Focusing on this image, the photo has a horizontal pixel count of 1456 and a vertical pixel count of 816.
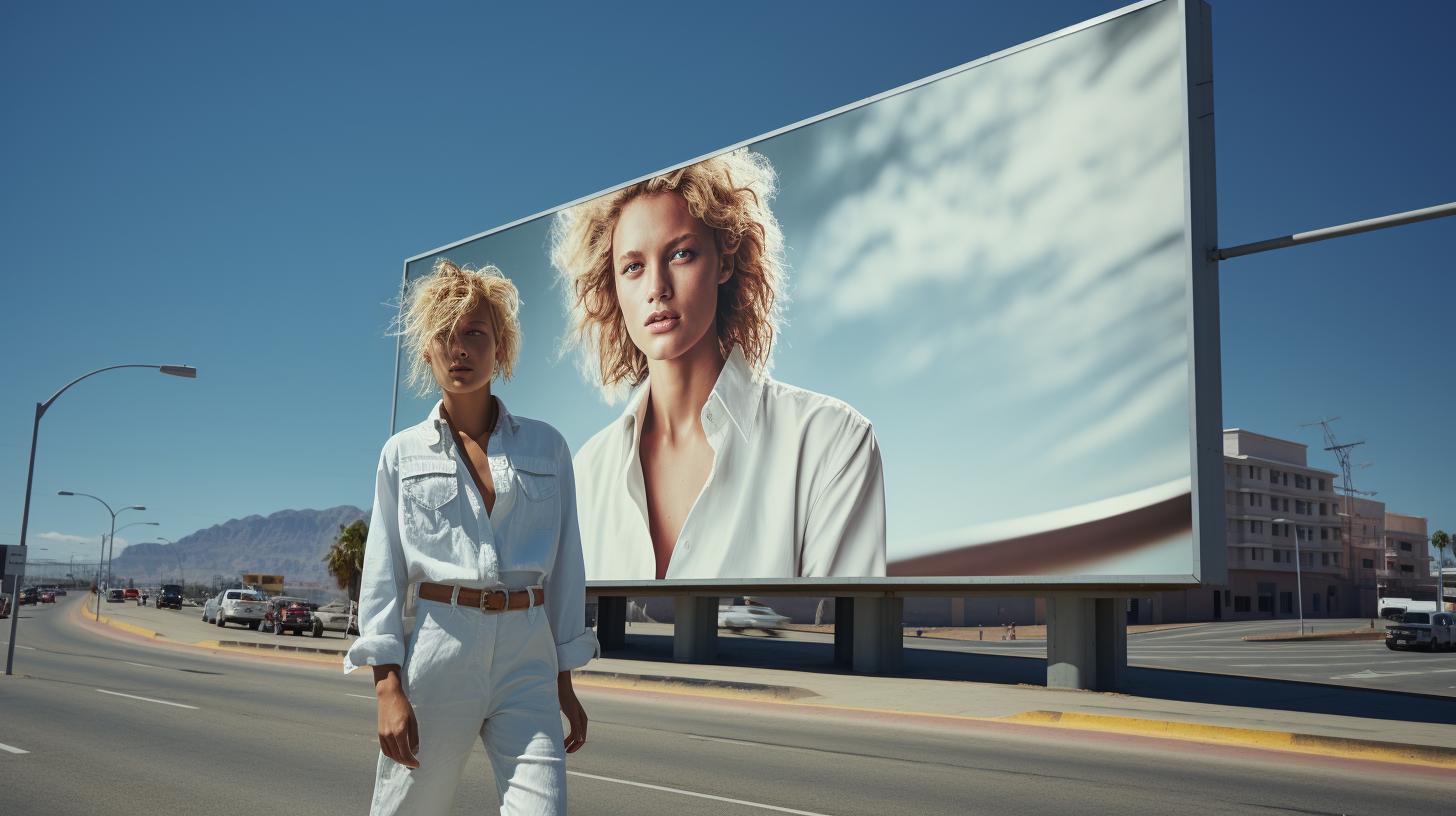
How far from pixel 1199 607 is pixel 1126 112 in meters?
60.2

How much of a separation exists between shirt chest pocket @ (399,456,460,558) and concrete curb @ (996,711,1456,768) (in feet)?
39.4

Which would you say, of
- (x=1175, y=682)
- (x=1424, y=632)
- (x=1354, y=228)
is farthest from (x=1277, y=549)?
(x=1354, y=228)

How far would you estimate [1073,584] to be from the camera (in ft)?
55.6

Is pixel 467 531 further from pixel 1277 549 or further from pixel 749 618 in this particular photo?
pixel 1277 549

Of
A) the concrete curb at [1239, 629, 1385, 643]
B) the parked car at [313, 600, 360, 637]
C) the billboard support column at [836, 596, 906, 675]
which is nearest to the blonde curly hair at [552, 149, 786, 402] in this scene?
the billboard support column at [836, 596, 906, 675]

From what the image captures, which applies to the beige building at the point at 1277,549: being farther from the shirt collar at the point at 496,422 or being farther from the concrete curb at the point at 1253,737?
the shirt collar at the point at 496,422

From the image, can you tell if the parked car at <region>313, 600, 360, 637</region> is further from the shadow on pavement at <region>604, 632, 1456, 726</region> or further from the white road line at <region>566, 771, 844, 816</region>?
the white road line at <region>566, 771, 844, 816</region>

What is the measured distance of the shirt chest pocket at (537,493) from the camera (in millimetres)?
2949

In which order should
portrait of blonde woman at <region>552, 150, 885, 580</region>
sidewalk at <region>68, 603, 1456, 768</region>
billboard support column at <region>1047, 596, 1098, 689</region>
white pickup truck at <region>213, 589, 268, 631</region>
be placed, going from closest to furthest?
sidewalk at <region>68, 603, 1456, 768</region> < billboard support column at <region>1047, 596, 1098, 689</region> < portrait of blonde woman at <region>552, 150, 885, 580</region> < white pickup truck at <region>213, 589, 268, 631</region>

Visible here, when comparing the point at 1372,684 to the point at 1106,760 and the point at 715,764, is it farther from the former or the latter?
the point at 715,764

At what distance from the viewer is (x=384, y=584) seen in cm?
276

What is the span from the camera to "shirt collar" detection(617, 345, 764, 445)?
70.7 ft

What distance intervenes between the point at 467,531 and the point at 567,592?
1.28 ft

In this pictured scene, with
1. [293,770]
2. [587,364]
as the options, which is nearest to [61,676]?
[293,770]
